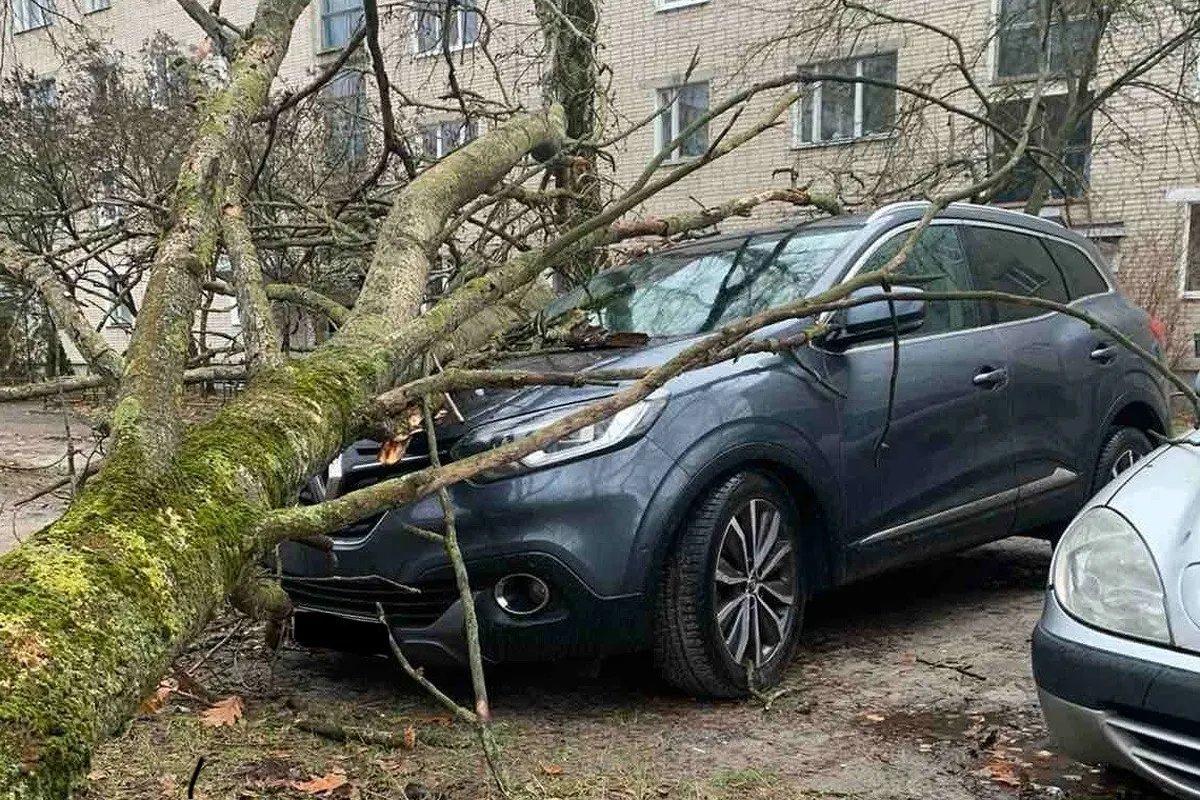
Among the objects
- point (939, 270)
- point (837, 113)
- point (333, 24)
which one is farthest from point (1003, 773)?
point (333, 24)

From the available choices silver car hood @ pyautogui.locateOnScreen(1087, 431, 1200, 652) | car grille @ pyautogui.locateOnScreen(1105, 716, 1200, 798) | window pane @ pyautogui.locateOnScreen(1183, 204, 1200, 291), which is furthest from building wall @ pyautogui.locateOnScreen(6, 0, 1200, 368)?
car grille @ pyautogui.locateOnScreen(1105, 716, 1200, 798)

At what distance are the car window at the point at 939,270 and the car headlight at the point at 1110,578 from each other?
1.62 metres

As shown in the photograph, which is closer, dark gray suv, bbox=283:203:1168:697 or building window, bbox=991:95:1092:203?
dark gray suv, bbox=283:203:1168:697

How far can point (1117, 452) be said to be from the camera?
205 inches

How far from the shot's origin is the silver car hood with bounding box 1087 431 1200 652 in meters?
2.43

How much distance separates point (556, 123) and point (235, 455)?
13.3ft

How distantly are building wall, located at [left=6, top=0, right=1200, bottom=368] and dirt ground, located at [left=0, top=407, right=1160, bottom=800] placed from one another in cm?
466

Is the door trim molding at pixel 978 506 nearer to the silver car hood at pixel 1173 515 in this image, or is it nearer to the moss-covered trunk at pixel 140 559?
the silver car hood at pixel 1173 515

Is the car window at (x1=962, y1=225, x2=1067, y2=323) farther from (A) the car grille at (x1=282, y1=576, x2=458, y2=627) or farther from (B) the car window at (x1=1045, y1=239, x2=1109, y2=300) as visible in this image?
(A) the car grille at (x1=282, y1=576, x2=458, y2=627)

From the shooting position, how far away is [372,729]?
3314mm

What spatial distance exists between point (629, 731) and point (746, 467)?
3.05ft

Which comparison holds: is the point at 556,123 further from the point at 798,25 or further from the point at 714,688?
the point at 798,25

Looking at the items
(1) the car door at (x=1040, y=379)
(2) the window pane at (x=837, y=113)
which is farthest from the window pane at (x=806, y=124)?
(1) the car door at (x=1040, y=379)

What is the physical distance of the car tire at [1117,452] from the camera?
16.7ft
